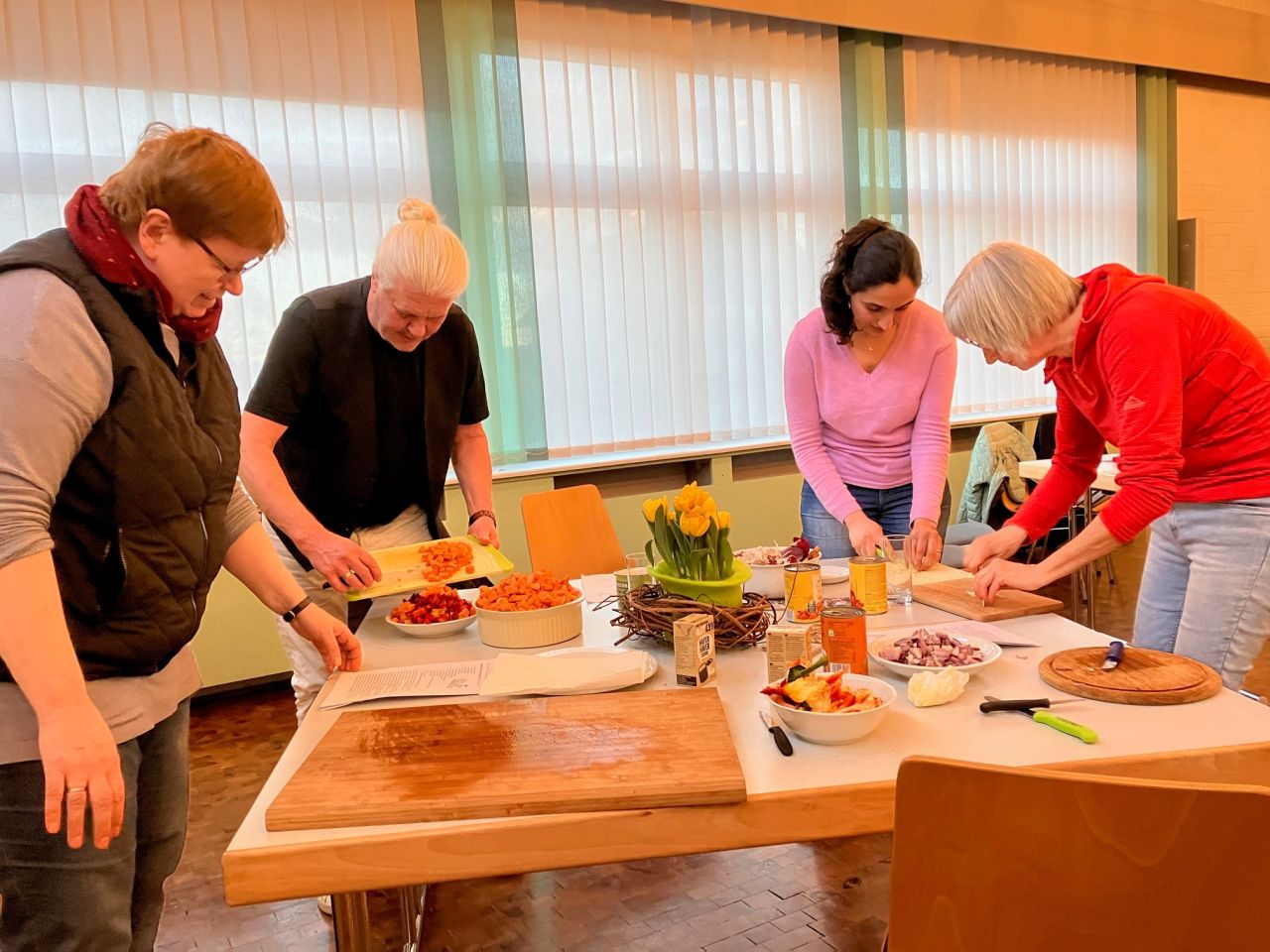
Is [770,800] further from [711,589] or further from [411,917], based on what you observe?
[411,917]

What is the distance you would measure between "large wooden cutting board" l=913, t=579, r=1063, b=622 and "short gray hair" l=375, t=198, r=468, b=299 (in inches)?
43.4

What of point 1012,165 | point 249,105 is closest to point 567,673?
point 249,105

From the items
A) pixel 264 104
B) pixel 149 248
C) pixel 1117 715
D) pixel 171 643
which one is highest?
pixel 264 104

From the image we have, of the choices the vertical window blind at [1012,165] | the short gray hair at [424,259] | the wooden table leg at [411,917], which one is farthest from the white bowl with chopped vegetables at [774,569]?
the vertical window blind at [1012,165]

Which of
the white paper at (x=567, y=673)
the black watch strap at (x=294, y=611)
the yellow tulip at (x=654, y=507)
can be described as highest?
the yellow tulip at (x=654, y=507)

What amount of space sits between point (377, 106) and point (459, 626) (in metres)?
2.60

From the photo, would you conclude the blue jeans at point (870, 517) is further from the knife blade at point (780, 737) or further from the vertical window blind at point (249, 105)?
the vertical window blind at point (249, 105)

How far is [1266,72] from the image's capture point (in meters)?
5.84

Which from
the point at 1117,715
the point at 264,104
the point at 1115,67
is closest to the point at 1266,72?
the point at 1115,67

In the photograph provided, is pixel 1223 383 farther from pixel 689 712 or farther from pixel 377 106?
pixel 377 106

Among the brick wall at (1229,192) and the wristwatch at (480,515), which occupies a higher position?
the brick wall at (1229,192)

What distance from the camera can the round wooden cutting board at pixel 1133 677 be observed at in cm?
122

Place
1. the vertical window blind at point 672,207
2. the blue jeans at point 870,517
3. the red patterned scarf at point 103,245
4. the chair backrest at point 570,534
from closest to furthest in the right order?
the red patterned scarf at point 103,245 → the blue jeans at point 870,517 → the chair backrest at point 570,534 → the vertical window blind at point 672,207

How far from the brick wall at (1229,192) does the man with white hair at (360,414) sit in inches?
206
